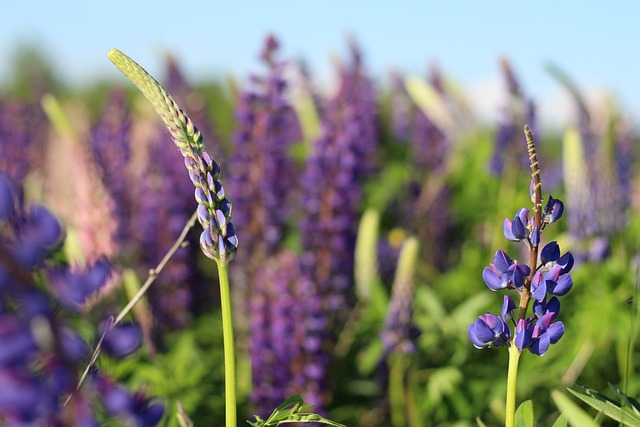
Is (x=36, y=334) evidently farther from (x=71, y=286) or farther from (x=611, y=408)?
(x=611, y=408)

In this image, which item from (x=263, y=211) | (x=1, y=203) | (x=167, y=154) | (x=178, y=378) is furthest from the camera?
(x=167, y=154)

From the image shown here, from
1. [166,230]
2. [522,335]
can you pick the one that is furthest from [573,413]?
[166,230]

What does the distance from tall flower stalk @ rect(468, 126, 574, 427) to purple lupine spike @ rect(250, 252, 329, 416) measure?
1308 millimetres

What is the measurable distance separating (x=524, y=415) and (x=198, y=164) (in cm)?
69

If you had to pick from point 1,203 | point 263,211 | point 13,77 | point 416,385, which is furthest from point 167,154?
point 13,77

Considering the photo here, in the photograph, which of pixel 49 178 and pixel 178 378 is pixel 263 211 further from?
pixel 49 178

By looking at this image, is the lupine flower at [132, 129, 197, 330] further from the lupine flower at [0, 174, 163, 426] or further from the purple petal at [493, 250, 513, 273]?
the lupine flower at [0, 174, 163, 426]

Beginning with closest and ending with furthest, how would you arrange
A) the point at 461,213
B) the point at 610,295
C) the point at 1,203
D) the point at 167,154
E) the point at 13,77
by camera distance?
1. the point at 1,203
2. the point at 610,295
3. the point at 167,154
4. the point at 461,213
5. the point at 13,77

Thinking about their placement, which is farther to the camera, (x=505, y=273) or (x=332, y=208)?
(x=332, y=208)

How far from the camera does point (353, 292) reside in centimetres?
348

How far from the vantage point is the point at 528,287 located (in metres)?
1.26

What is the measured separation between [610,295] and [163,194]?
83.4 inches

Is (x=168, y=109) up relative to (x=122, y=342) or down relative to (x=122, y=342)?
up

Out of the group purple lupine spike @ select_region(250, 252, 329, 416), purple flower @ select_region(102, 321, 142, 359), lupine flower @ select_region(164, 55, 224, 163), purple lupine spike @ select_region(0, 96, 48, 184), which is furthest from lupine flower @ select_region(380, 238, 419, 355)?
purple lupine spike @ select_region(0, 96, 48, 184)
